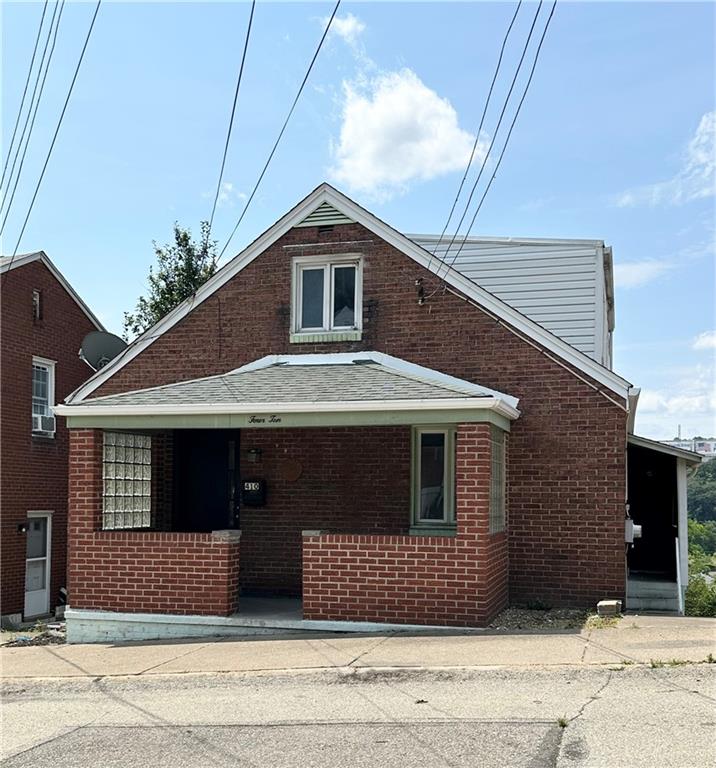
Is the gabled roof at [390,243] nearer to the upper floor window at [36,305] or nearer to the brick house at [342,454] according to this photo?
the brick house at [342,454]

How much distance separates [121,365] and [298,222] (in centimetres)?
331

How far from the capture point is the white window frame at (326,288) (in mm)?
12891

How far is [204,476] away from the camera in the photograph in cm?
1385

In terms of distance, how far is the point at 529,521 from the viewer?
462 inches

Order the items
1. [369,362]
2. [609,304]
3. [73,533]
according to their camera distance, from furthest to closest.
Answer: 1. [609,304]
2. [369,362]
3. [73,533]

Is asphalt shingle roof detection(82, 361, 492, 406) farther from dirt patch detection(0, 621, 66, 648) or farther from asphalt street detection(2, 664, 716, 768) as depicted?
asphalt street detection(2, 664, 716, 768)

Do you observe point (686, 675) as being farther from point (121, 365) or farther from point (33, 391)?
point (33, 391)

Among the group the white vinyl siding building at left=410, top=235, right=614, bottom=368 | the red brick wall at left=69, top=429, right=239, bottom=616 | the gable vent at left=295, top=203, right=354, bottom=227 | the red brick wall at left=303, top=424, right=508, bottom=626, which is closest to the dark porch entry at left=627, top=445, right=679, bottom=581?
the white vinyl siding building at left=410, top=235, right=614, bottom=368

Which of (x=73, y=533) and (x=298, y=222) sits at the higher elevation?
(x=298, y=222)

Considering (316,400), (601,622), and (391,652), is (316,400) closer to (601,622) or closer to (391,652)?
(391,652)

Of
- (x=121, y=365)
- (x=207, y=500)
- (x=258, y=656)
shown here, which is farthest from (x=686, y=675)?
(x=121, y=365)

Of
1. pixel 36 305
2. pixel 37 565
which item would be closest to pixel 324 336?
pixel 36 305

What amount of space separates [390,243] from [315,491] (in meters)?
3.53

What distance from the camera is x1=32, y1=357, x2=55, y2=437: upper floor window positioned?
61.0 ft
